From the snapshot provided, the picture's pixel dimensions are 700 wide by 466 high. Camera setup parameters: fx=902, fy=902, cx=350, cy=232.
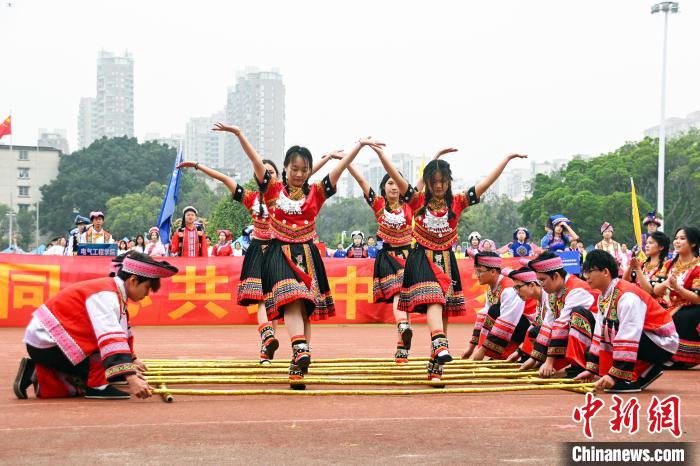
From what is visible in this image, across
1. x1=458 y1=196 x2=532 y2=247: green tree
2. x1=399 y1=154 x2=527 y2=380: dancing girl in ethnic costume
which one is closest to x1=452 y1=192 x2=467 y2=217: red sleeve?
x1=399 y1=154 x2=527 y2=380: dancing girl in ethnic costume

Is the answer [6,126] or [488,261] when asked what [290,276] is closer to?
[488,261]

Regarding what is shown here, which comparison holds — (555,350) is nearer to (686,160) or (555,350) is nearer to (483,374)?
(483,374)

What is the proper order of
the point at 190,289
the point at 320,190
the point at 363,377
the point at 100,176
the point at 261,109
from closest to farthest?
the point at 363,377 → the point at 320,190 → the point at 190,289 → the point at 100,176 → the point at 261,109

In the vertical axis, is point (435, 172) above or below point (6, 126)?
below

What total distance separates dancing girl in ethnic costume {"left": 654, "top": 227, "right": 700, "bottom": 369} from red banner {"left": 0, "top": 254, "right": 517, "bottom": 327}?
628 centimetres

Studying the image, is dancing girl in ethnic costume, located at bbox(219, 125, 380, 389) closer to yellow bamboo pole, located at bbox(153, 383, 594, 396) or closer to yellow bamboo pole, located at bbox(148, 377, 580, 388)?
yellow bamboo pole, located at bbox(148, 377, 580, 388)

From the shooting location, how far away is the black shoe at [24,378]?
622 centimetres

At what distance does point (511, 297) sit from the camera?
8156 mm

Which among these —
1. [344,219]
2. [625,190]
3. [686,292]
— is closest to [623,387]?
[686,292]

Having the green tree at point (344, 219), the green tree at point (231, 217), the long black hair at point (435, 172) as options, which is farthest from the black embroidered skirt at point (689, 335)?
the green tree at point (344, 219)

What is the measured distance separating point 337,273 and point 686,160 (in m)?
34.1

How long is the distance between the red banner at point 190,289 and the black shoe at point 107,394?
26.6 ft

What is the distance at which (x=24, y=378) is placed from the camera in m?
6.23

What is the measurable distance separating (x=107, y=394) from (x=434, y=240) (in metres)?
2.96
